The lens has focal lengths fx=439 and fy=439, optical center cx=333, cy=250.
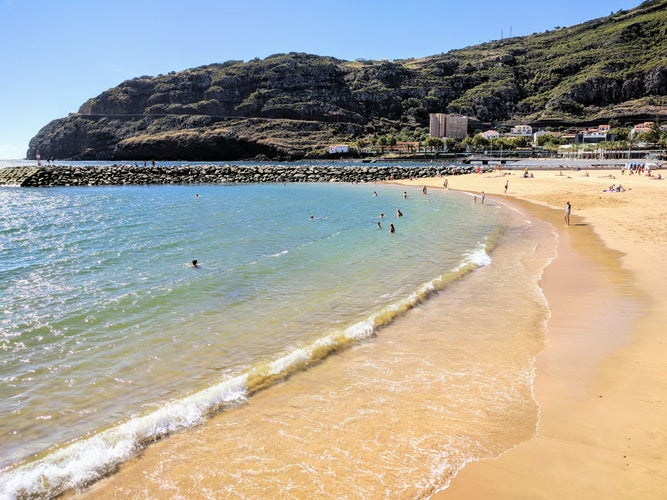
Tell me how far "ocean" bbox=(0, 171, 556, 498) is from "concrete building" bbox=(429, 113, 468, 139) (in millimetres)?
160335

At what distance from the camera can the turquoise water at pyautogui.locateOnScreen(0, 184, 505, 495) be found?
6859 mm

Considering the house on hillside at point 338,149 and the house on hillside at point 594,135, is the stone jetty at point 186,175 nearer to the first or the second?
the house on hillside at point 338,149

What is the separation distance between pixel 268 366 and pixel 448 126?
6986 inches

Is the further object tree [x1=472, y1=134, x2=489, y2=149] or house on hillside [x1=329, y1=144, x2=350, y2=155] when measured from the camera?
house on hillside [x1=329, y1=144, x2=350, y2=155]

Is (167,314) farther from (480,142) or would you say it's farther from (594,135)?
(594,135)

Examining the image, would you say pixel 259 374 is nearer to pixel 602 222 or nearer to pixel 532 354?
pixel 532 354

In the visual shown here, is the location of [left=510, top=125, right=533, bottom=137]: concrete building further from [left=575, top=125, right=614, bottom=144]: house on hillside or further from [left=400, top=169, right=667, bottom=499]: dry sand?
[left=400, top=169, right=667, bottom=499]: dry sand

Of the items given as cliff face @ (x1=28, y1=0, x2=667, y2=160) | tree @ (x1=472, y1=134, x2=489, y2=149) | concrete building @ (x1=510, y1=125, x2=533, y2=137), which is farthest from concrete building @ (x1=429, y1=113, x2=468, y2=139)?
tree @ (x1=472, y1=134, x2=489, y2=149)

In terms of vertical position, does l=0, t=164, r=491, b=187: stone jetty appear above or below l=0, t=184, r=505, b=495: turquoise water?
above

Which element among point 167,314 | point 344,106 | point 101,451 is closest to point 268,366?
point 101,451

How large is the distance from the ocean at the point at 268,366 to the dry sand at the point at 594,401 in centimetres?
36

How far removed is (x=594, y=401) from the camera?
716 centimetres

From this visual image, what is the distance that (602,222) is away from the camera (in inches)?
1095

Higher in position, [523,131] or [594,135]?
[523,131]
